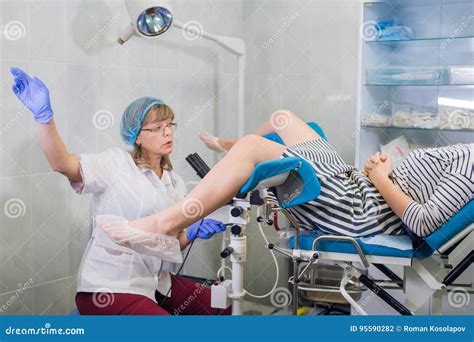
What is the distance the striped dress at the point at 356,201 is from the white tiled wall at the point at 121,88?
0.97 metres

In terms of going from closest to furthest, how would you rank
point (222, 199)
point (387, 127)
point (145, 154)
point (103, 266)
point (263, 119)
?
1. point (222, 199)
2. point (103, 266)
3. point (145, 154)
4. point (387, 127)
5. point (263, 119)

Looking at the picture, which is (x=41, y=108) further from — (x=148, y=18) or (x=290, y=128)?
(x=290, y=128)

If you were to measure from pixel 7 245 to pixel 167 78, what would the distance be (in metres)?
1.12

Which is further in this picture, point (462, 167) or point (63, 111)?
point (63, 111)

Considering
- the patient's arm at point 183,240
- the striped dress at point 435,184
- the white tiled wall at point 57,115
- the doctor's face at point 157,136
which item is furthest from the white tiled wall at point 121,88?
the striped dress at point 435,184

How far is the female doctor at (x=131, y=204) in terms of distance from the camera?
2.00m

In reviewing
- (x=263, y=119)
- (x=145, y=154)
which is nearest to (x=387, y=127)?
(x=263, y=119)

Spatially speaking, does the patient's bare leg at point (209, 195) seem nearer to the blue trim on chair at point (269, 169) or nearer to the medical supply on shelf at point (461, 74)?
the blue trim on chair at point (269, 169)

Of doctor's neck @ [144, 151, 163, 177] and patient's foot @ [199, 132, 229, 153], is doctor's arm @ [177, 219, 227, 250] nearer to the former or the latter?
doctor's neck @ [144, 151, 163, 177]

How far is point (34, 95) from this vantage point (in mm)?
1885

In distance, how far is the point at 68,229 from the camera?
2.41 metres

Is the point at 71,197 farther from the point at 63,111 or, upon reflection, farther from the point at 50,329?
the point at 50,329

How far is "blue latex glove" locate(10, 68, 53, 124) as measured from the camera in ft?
6.12

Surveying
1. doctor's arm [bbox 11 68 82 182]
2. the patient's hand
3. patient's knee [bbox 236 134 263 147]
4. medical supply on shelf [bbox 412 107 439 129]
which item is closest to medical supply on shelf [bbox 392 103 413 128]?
medical supply on shelf [bbox 412 107 439 129]
